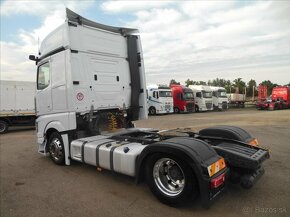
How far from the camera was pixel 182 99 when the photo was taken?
29547 millimetres

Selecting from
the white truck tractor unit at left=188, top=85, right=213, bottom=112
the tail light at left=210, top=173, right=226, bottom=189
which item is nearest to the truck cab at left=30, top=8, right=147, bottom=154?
the tail light at left=210, top=173, right=226, bottom=189

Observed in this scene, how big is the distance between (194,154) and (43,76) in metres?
5.24

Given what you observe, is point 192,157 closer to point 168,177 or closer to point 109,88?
point 168,177

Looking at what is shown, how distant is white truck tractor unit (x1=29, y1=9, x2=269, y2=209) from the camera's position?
3854 mm

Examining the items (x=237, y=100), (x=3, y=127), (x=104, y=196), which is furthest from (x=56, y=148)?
(x=237, y=100)

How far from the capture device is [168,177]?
4.19 meters

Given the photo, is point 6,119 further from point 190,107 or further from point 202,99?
point 202,99

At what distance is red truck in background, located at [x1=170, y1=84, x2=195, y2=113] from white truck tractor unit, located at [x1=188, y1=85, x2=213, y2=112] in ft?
4.91

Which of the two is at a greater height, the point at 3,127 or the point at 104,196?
the point at 3,127

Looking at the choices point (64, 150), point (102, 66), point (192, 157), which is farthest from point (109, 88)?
point (192, 157)

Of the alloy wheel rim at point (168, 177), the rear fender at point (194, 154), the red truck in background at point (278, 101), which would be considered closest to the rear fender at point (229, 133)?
the rear fender at point (194, 154)

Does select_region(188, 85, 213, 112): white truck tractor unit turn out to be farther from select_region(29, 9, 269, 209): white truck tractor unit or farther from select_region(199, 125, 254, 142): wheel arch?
select_region(199, 125, 254, 142): wheel arch

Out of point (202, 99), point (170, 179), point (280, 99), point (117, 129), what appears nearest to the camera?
point (170, 179)

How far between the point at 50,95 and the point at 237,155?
4913 mm
